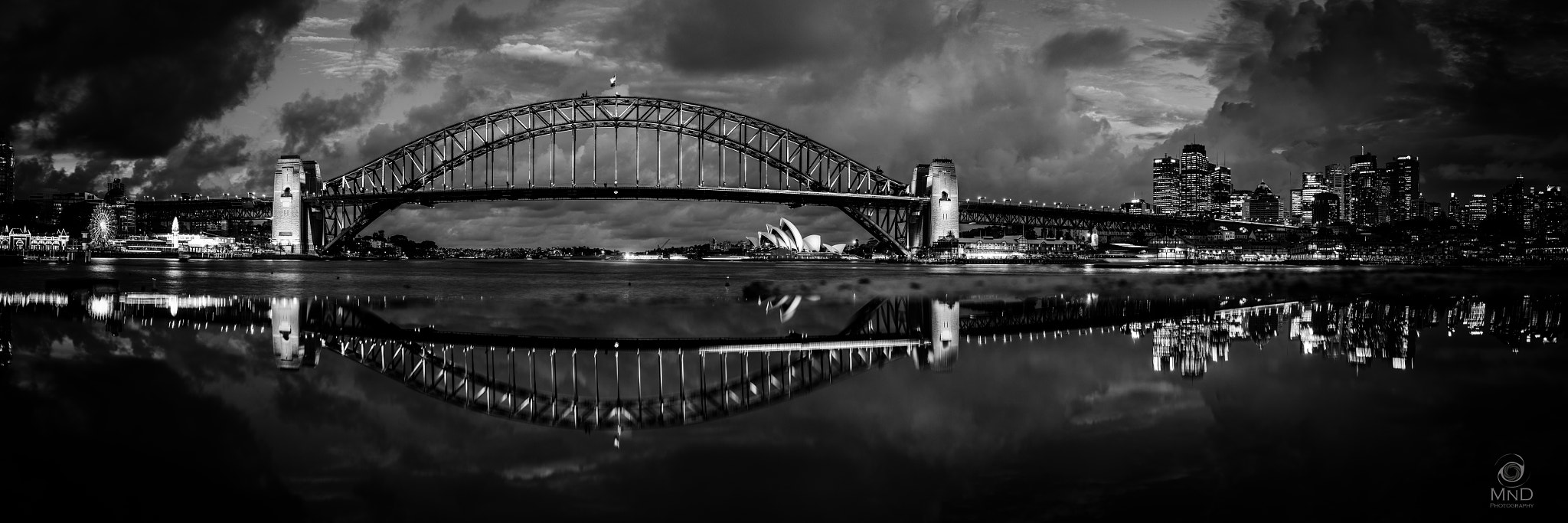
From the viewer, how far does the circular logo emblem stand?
6.81 meters

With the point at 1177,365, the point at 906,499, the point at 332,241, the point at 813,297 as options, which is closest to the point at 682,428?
the point at 906,499

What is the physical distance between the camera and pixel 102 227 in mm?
124125

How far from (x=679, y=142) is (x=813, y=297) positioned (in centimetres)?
7000

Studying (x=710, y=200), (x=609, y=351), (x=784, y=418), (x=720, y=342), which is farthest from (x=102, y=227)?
(x=784, y=418)

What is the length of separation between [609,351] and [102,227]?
141201mm

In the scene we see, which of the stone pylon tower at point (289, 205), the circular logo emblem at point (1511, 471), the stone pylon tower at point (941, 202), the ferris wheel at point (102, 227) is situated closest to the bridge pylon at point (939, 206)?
the stone pylon tower at point (941, 202)

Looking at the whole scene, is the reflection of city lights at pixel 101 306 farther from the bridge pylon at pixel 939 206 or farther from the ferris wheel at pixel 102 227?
the ferris wheel at pixel 102 227

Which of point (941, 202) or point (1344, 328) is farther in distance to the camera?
point (941, 202)

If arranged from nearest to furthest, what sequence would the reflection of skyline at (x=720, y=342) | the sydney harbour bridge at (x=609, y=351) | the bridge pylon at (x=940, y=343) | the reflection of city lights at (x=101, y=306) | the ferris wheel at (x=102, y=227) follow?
1. the sydney harbour bridge at (x=609, y=351)
2. the reflection of skyline at (x=720, y=342)
3. the bridge pylon at (x=940, y=343)
4. the reflection of city lights at (x=101, y=306)
5. the ferris wheel at (x=102, y=227)

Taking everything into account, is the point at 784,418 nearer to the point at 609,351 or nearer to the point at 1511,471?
the point at 1511,471

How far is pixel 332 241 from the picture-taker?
349 feet

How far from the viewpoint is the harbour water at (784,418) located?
21.6ft

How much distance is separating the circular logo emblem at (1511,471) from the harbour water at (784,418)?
0.30ft

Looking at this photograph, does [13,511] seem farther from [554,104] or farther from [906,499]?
[554,104]
